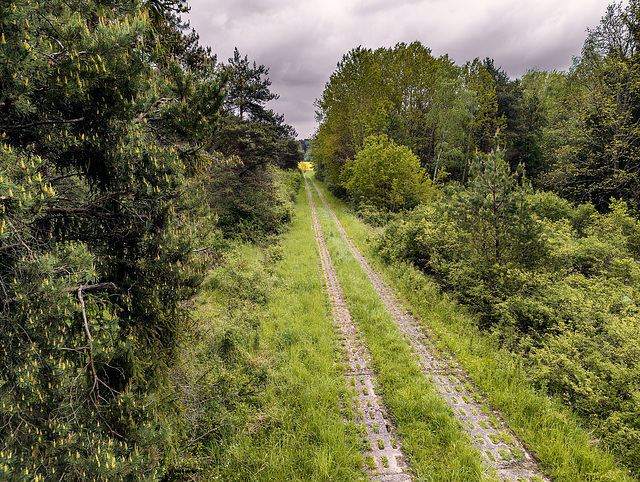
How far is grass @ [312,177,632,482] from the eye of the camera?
151 inches

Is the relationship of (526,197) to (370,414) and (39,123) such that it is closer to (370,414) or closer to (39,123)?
(370,414)

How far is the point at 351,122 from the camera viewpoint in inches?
1243

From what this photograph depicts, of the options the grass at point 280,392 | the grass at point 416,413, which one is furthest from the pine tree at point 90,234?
the grass at point 416,413

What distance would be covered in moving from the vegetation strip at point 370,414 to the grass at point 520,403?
222 cm

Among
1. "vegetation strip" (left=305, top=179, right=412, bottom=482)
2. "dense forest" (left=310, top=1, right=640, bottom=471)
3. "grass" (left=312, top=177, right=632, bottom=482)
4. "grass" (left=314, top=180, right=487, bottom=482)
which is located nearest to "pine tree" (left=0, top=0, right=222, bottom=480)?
"vegetation strip" (left=305, top=179, right=412, bottom=482)

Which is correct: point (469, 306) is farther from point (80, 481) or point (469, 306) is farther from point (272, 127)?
point (272, 127)

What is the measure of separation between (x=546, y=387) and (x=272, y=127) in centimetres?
1836

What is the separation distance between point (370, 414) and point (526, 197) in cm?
761

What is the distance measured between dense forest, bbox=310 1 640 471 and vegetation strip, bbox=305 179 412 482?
11.5 ft

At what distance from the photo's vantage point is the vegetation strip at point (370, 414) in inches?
157

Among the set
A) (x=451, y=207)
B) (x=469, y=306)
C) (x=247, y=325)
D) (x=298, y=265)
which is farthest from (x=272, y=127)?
(x=469, y=306)

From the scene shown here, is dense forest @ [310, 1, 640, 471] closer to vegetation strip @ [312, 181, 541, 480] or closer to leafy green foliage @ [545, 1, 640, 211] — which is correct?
leafy green foliage @ [545, 1, 640, 211]

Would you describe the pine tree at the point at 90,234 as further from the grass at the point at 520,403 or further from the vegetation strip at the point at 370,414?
the grass at the point at 520,403

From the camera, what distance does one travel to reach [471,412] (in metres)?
4.94
